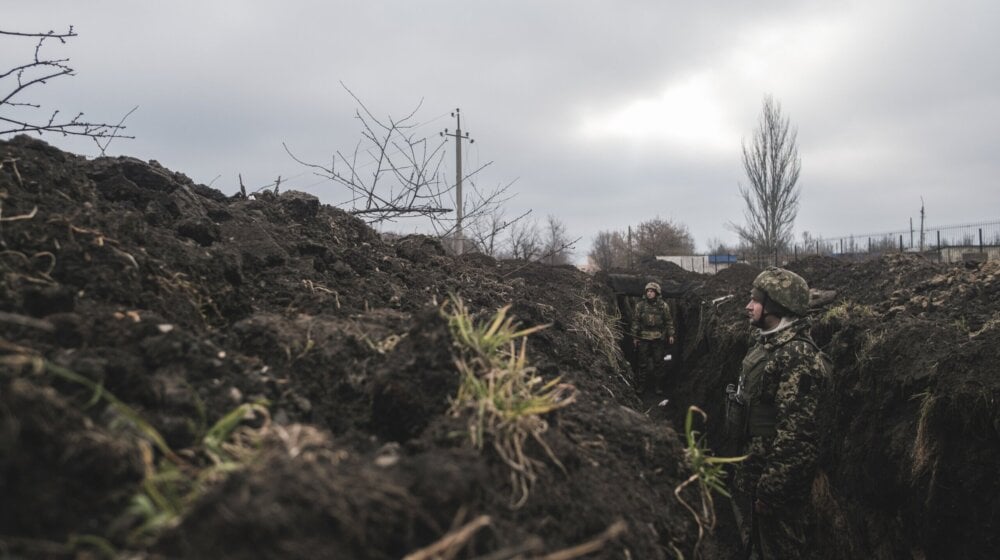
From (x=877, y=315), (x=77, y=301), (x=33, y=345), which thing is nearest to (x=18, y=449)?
(x=33, y=345)

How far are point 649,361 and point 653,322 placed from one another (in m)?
0.75

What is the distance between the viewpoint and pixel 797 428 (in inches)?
162

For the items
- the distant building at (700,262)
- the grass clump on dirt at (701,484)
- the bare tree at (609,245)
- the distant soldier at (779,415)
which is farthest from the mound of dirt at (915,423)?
the bare tree at (609,245)

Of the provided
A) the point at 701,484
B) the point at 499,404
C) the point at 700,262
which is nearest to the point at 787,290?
the point at 701,484

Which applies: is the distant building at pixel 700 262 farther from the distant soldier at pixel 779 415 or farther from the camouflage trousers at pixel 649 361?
the distant soldier at pixel 779 415

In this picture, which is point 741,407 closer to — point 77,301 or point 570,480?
point 570,480

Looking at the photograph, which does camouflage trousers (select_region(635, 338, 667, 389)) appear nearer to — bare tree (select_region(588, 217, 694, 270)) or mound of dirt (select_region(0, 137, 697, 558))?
mound of dirt (select_region(0, 137, 697, 558))

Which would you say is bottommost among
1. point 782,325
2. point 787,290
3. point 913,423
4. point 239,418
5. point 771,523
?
point 771,523

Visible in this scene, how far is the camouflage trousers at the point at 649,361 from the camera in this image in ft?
38.1

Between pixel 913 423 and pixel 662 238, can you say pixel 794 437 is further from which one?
pixel 662 238

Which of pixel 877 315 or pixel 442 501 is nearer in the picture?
pixel 442 501

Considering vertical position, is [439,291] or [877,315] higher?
[439,291]

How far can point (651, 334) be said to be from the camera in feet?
38.1

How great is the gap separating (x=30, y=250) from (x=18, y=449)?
1164mm
